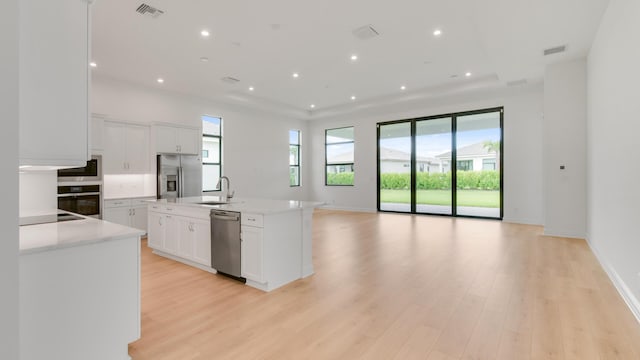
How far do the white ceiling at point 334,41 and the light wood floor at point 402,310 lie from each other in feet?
10.8

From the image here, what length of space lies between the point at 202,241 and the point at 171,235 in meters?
0.79

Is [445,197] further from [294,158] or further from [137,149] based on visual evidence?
[137,149]

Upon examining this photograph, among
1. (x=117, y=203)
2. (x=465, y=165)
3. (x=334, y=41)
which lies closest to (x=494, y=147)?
(x=465, y=165)

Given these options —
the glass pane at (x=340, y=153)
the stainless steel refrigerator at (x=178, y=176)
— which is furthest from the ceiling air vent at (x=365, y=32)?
the glass pane at (x=340, y=153)

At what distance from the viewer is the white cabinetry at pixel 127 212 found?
18.2 ft

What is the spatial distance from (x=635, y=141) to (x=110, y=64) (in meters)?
7.34

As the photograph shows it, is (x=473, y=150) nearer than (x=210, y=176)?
Yes

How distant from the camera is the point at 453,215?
26.6 feet

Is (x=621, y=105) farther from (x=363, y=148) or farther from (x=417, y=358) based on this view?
(x=363, y=148)

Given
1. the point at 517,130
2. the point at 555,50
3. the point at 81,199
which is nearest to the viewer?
the point at 555,50

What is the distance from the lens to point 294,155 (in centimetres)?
1054

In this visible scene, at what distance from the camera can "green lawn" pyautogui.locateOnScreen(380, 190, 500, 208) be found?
7644 millimetres

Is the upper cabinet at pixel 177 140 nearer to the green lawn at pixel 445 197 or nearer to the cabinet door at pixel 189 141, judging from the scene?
the cabinet door at pixel 189 141

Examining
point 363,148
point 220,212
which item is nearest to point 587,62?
point 363,148
